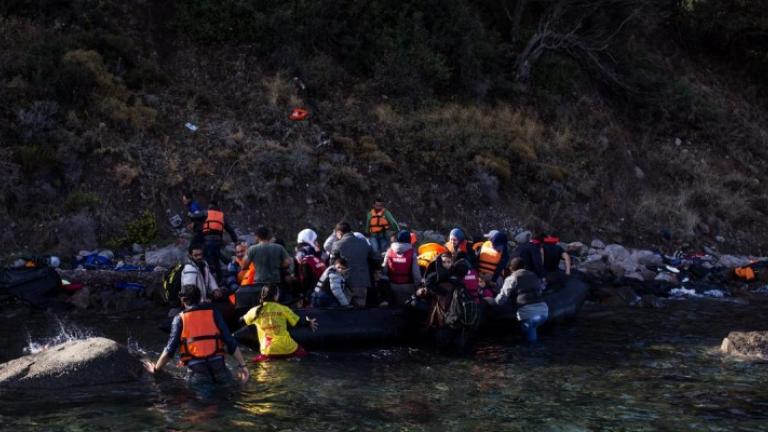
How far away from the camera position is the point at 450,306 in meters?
11.6

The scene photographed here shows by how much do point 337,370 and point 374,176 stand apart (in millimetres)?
10547

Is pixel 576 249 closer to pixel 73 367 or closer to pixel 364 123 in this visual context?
pixel 364 123

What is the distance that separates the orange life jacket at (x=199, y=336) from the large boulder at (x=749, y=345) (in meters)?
6.95

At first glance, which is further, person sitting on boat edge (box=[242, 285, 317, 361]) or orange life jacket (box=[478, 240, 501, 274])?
orange life jacket (box=[478, 240, 501, 274])

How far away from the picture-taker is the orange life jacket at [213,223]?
14.9 metres

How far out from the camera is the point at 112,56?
20906 millimetres

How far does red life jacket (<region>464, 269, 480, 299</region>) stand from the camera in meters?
12.5

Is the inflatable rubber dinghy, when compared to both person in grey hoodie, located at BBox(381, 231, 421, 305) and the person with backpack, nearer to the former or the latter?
the person with backpack

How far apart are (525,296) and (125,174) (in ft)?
33.1

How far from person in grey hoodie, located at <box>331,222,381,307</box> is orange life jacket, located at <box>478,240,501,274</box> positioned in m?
2.29

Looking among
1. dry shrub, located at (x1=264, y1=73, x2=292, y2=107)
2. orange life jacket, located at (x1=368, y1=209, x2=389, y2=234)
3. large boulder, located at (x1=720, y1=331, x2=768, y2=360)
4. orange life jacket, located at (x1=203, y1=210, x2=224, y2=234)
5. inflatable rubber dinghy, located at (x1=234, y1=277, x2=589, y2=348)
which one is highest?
dry shrub, located at (x1=264, y1=73, x2=292, y2=107)

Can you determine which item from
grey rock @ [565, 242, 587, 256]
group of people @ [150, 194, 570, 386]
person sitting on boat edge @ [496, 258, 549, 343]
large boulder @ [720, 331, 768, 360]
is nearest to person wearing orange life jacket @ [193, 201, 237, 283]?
group of people @ [150, 194, 570, 386]

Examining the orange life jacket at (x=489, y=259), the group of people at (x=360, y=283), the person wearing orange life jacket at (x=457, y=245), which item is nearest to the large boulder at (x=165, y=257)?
the group of people at (x=360, y=283)

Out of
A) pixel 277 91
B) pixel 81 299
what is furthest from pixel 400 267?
pixel 277 91
